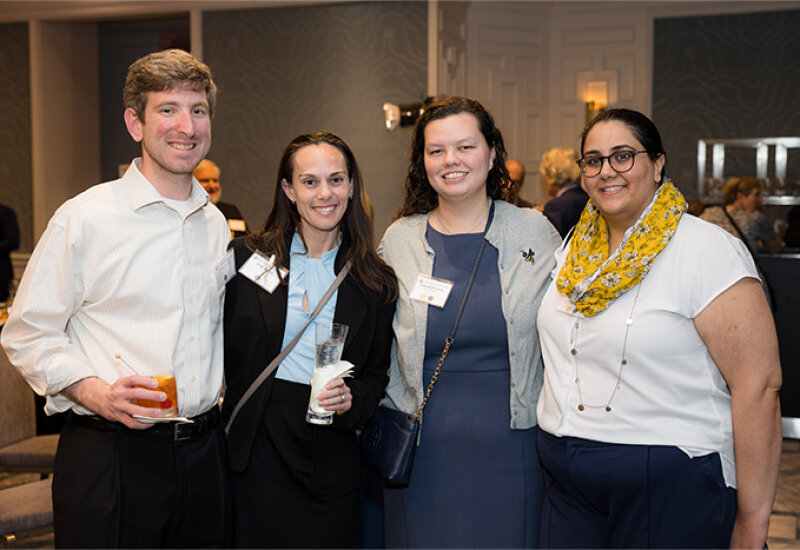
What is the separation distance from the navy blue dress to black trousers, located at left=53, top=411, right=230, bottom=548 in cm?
73

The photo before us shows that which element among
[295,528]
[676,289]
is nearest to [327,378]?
[295,528]

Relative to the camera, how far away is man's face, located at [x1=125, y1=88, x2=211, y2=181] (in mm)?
1940

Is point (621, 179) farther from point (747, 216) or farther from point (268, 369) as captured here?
point (747, 216)

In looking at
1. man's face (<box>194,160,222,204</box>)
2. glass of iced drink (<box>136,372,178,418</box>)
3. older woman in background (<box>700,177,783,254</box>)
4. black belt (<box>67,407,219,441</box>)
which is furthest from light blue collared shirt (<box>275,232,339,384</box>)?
older woman in background (<box>700,177,783,254</box>)

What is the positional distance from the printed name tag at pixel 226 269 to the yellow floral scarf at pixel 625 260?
93cm

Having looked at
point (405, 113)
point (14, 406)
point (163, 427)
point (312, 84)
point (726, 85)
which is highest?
point (726, 85)

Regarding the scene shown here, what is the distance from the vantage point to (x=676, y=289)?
1.85 metres

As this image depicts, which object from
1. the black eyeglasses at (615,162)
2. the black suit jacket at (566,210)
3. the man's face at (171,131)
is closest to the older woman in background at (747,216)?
the black suit jacket at (566,210)

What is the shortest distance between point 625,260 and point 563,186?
3819 millimetres

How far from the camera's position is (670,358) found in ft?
6.08

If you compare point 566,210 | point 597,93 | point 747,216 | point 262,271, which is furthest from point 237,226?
point 597,93

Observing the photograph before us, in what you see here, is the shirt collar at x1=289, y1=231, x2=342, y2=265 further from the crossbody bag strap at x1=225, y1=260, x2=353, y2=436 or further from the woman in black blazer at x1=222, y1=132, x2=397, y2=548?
the crossbody bag strap at x1=225, y1=260, x2=353, y2=436

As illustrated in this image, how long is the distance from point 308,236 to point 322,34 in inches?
204

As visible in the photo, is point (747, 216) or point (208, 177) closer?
point (208, 177)
